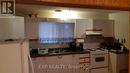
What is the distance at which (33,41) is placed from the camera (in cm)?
499

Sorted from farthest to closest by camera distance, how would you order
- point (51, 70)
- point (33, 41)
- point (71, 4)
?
point (33, 41) < point (51, 70) < point (71, 4)

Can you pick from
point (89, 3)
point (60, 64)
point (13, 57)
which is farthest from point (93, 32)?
point (13, 57)

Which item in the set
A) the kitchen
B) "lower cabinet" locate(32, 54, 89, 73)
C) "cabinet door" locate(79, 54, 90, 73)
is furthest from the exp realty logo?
"cabinet door" locate(79, 54, 90, 73)

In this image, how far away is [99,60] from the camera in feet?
17.0

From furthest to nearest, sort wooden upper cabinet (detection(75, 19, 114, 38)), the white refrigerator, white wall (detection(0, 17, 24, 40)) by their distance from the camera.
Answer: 1. wooden upper cabinet (detection(75, 19, 114, 38))
2. white wall (detection(0, 17, 24, 40))
3. the white refrigerator

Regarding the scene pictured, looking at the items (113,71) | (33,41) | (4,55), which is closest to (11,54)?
(4,55)

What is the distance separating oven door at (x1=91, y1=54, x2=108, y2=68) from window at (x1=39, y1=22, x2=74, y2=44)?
35.3 inches

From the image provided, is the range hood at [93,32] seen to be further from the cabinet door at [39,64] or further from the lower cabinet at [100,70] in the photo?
the cabinet door at [39,64]

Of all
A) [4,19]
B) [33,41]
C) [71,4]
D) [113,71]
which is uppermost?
[71,4]

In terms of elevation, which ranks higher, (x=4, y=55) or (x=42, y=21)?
(x=42, y=21)

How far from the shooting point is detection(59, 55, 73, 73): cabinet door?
4727 millimetres

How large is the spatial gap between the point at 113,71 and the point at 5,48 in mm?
4265

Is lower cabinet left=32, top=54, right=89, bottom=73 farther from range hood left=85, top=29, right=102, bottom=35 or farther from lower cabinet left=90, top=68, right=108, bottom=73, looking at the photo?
range hood left=85, top=29, right=102, bottom=35

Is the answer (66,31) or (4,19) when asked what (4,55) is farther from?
(66,31)
